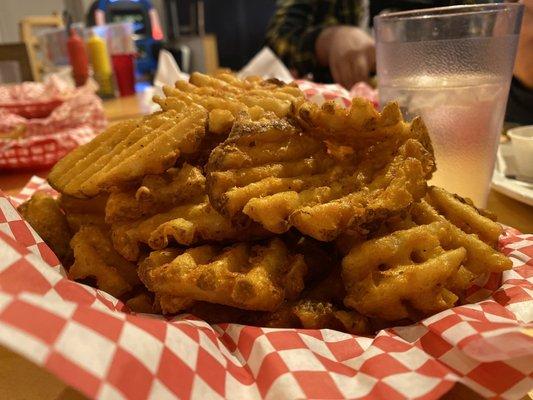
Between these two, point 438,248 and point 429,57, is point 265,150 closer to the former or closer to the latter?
point 438,248

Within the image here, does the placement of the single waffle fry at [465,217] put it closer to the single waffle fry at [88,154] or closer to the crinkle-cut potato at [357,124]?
the crinkle-cut potato at [357,124]

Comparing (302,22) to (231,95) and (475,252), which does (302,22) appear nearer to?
(231,95)

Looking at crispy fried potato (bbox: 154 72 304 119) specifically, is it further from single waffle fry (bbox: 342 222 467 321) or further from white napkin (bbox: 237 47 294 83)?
white napkin (bbox: 237 47 294 83)

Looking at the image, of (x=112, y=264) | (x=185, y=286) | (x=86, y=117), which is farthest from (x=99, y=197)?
(x=86, y=117)

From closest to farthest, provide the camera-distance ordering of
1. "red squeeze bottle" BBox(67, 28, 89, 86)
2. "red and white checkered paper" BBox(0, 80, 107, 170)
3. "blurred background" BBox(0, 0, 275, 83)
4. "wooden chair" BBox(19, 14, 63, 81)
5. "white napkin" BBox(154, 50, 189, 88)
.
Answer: "red and white checkered paper" BBox(0, 80, 107, 170) < "white napkin" BBox(154, 50, 189, 88) < "red squeeze bottle" BBox(67, 28, 89, 86) < "blurred background" BBox(0, 0, 275, 83) < "wooden chair" BBox(19, 14, 63, 81)

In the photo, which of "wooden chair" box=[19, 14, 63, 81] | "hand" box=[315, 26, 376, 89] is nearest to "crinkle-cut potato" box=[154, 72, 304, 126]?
"hand" box=[315, 26, 376, 89]

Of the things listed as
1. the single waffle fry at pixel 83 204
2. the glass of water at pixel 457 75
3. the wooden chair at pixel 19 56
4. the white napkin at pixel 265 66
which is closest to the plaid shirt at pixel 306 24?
the white napkin at pixel 265 66

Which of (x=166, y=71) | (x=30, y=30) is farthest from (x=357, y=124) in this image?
(x=30, y=30)
